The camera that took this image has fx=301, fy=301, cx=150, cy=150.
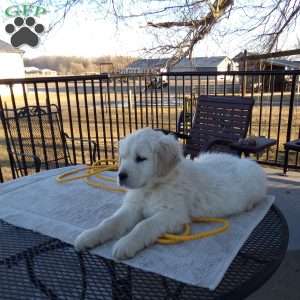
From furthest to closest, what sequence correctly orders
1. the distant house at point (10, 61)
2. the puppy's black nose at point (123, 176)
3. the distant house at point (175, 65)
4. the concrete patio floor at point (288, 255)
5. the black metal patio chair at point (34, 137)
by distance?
the distant house at point (10, 61) → the distant house at point (175, 65) → the black metal patio chair at point (34, 137) → the concrete patio floor at point (288, 255) → the puppy's black nose at point (123, 176)

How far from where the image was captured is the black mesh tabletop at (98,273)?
120 centimetres

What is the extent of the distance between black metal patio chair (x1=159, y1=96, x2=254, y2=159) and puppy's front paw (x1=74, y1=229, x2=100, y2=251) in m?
2.26

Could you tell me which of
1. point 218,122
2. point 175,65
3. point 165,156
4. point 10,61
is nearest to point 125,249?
point 165,156

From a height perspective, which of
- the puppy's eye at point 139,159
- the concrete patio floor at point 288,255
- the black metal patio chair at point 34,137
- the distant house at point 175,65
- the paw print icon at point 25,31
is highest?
the paw print icon at point 25,31

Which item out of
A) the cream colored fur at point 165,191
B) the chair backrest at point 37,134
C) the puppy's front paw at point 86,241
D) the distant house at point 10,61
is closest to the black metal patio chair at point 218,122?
the cream colored fur at point 165,191

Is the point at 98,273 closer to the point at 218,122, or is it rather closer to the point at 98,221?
the point at 98,221

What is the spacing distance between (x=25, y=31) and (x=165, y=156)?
863 cm

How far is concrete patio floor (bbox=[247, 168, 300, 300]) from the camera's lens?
7.79 ft

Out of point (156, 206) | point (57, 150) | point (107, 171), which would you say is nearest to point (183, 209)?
point (156, 206)

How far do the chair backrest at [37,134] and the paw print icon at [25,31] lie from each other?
344 cm

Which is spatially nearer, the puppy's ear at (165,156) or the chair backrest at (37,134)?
the puppy's ear at (165,156)

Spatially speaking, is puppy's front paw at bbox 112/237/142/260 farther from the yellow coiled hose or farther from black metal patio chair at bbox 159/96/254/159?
black metal patio chair at bbox 159/96/254/159

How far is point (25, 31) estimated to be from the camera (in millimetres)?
8672

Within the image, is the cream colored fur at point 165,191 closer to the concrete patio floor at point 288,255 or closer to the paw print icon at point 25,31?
the concrete patio floor at point 288,255
